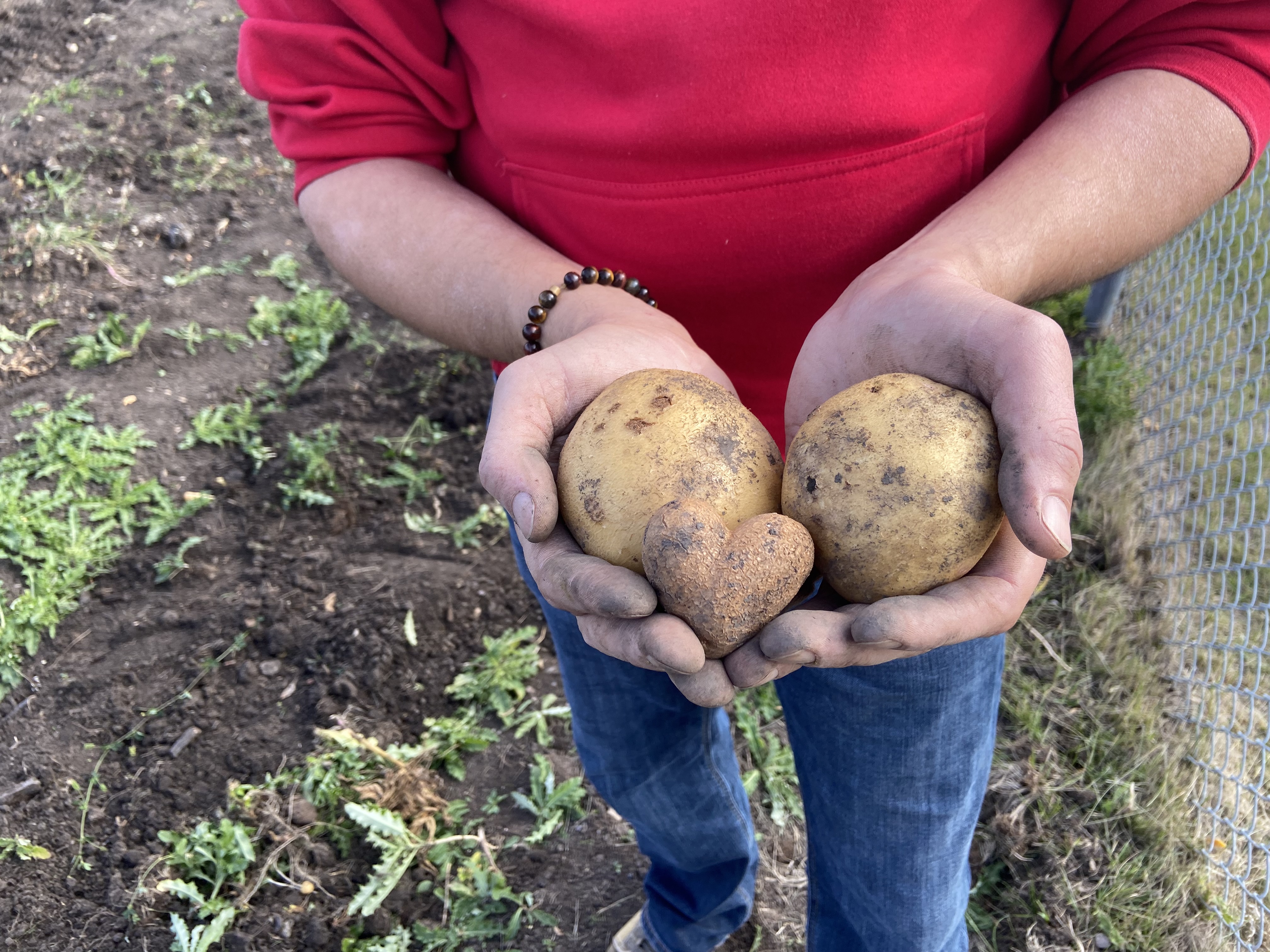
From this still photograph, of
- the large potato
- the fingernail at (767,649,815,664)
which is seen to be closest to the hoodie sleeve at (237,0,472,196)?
the large potato

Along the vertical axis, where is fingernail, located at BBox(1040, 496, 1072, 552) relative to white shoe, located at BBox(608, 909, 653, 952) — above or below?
above

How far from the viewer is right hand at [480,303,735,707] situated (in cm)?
143

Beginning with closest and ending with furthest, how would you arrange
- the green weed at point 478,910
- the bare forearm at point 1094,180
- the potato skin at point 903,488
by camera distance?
the potato skin at point 903,488 → the bare forearm at point 1094,180 → the green weed at point 478,910

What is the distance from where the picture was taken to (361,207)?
212cm

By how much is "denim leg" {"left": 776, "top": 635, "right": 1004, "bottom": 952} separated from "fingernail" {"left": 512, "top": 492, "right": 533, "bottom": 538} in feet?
2.41

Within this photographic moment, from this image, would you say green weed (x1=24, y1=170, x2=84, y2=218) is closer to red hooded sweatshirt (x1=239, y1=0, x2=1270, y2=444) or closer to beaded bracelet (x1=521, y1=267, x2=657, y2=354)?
red hooded sweatshirt (x1=239, y1=0, x2=1270, y2=444)

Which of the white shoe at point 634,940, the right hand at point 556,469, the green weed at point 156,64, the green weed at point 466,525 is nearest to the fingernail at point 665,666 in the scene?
the right hand at point 556,469

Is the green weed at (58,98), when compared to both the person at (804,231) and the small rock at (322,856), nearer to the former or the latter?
the person at (804,231)

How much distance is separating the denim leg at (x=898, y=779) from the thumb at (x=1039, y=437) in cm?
45

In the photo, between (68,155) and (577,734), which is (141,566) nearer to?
(577,734)

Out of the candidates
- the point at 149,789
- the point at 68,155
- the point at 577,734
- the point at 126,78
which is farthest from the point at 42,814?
the point at 126,78

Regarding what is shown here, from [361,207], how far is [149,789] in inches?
82.5

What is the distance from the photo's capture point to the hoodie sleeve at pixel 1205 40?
1693mm

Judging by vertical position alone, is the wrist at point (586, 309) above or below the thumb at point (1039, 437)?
below
